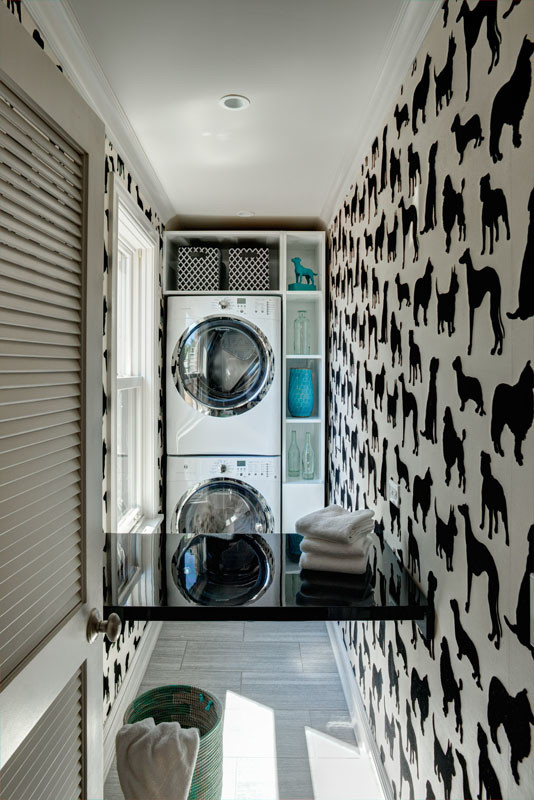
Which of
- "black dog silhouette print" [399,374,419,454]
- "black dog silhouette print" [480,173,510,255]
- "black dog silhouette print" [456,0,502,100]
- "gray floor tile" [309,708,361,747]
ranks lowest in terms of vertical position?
"gray floor tile" [309,708,361,747]

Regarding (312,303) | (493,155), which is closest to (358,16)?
(493,155)

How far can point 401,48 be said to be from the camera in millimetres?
1647

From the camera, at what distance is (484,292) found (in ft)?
3.67

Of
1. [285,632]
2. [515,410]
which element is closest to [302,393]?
[285,632]

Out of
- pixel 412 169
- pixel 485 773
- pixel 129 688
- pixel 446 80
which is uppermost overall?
pixel 446 80

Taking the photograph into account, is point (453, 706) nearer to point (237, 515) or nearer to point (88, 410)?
point (88, 410)

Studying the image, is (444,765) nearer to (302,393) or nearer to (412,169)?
(412,169)

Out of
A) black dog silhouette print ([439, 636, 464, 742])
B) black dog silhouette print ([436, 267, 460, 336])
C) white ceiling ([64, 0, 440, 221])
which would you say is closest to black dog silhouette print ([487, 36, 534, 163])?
black dog silhouette print ([436, 267, 460, 336])

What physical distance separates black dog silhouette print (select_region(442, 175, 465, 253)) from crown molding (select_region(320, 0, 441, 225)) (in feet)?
1.69

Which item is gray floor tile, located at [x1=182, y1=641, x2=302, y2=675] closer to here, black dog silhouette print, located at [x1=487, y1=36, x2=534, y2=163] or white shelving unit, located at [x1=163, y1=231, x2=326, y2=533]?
white shelving unit, located at [x1=163, y1=231, x2=326, y2=533]

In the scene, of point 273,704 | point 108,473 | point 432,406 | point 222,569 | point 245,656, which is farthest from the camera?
point 245,656

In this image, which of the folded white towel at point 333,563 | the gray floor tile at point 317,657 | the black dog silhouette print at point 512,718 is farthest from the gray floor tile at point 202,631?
the black dog silhouette print at point 512,718

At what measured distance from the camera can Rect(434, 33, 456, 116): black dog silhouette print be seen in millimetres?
1314

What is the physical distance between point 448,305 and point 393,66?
0.94 meters
